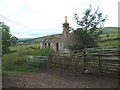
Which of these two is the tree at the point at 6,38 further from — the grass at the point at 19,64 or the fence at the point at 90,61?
the fence at the point at 90,61

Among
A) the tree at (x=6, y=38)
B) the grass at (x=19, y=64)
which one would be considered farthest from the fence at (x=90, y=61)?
the tree at (x=6, y=38)

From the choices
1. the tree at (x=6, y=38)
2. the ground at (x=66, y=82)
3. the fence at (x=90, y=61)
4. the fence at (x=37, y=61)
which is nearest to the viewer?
the ground at (x=66, y=82)

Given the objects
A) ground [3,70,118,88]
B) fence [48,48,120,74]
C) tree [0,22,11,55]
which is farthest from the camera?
Answer: tree [0,22,11,55]

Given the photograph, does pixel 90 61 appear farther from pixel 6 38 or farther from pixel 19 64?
pixel 6 38

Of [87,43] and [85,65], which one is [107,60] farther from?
[87,43]

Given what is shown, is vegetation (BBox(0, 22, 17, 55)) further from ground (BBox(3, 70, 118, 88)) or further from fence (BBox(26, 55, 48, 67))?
ground (BBox(3, 70, 118, 88))

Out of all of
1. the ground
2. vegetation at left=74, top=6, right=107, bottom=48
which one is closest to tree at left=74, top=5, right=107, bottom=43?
vegetation at left=74, top=6, right=107, bottom=48

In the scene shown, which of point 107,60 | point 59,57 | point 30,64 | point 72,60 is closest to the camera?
point 107,60

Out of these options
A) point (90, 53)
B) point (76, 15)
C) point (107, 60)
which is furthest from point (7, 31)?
point (107, 60)

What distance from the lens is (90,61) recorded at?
63.3ft

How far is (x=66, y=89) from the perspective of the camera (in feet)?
39.2

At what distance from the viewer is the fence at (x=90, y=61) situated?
1653 centimetres

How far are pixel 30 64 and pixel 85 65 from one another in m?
10.3

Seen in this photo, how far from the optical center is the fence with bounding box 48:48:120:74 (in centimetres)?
1653
